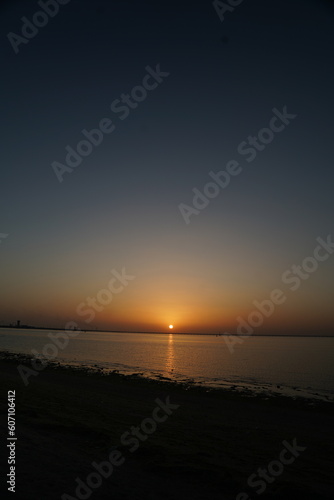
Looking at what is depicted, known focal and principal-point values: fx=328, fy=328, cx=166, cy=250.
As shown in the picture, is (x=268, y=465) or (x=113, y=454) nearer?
(x=113, y=454)

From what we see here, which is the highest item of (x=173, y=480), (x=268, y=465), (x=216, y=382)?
(x=173, y=480)

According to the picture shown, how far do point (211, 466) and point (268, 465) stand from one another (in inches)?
78.8

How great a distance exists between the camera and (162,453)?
8.95 m

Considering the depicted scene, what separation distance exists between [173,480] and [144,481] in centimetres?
65

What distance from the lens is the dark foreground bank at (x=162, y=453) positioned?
6.76 metres

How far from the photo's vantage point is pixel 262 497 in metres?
6.90

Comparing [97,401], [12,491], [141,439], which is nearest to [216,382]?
[97,401]

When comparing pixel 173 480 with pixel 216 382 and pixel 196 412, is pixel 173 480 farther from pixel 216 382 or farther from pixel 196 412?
pixel 216 382

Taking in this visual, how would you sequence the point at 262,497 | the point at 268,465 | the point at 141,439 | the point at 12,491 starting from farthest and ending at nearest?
the point at 141,439, the point at 268,465, the point at 262,497, the point at 12,491

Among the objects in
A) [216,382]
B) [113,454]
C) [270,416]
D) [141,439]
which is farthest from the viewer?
[216,382]

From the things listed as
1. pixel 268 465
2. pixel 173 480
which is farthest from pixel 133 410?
pixel 173 480

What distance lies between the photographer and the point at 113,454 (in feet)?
28.3

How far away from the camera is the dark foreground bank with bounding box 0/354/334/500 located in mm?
6762

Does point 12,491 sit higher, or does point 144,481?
point 12,491
